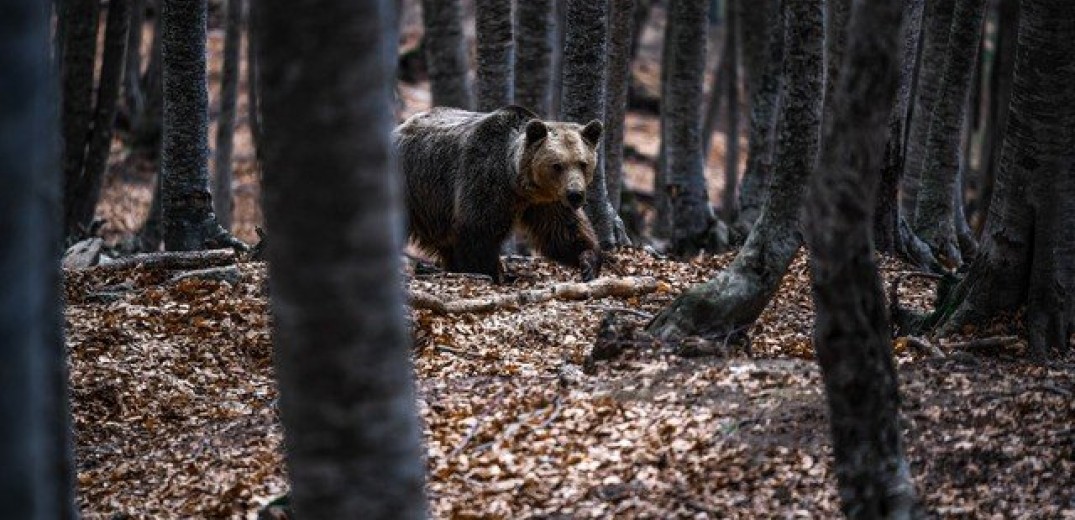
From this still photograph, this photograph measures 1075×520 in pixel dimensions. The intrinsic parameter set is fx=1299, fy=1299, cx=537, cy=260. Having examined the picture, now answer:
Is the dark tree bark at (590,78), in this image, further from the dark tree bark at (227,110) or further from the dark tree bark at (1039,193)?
the dark tree bark at (227,110)

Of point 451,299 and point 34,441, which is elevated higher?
point 34,441

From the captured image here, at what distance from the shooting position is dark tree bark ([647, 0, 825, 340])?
761 centimetres

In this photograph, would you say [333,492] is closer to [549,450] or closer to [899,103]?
[549,450]

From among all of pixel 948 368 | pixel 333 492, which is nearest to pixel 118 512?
pixel 333 492

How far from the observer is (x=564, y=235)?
1194 centimetres

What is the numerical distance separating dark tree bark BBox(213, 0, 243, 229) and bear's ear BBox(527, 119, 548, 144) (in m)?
8.78

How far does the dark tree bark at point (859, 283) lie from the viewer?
5.09 meters


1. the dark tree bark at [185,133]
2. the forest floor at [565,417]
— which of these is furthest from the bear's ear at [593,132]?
the dark tree bark at [185,133]

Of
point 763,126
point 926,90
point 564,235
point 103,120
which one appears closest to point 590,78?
point 564,235

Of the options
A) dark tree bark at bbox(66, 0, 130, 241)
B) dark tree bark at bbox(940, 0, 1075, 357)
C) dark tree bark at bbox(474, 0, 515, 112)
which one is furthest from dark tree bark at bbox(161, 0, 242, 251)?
dark tree bark at bbox(940, 0, 1075, 357)

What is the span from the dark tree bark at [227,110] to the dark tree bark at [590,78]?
7549 mm

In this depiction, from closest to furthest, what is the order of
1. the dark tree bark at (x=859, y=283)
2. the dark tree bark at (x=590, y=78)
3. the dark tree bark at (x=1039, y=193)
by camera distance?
the dark tree bark at (x=859, y=283), the dark tree bark at (x=1039, y=193), the dark tree bark at (x=590, y=78)

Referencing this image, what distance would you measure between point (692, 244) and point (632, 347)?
28.7 feet

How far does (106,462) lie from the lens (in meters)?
8.03
